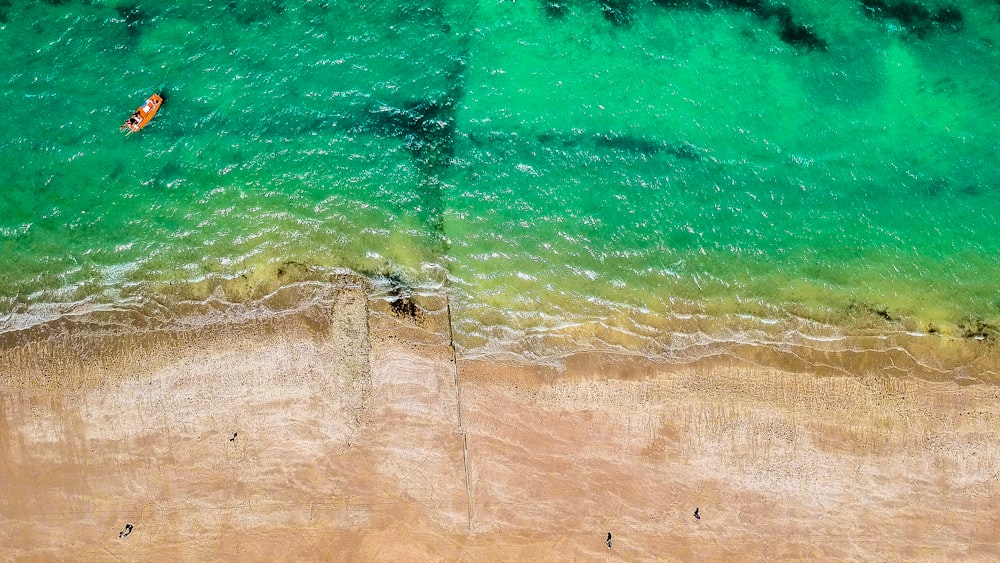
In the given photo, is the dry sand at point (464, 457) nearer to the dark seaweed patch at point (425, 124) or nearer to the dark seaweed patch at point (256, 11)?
the dark seaweed patch at point (425, 124)

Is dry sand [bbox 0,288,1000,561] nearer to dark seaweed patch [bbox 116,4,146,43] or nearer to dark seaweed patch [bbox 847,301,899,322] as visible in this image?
dark seaweed patch [bbox 847,301,899,322]

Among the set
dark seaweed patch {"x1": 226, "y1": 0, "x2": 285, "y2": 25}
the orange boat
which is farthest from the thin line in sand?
dark seaweed patch {"x1": 226, "y1": 0, "x2": 285, "y2": 25}

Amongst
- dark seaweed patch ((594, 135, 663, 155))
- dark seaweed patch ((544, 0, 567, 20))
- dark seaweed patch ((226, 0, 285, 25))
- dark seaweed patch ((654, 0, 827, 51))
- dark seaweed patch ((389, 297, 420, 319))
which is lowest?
dark seaweed patch ((389, 297, 420, 319))

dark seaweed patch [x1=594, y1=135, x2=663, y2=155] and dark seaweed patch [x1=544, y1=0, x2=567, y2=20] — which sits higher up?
dark seaweed patch [x1=544, y1=0, x2=567, y2=20]

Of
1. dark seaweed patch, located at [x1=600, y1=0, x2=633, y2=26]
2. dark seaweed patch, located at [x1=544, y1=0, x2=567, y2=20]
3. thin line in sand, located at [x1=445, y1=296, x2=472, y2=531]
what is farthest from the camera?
dark seaweed patch, located at [x1=544, y1=0, x2=567, y2=20]

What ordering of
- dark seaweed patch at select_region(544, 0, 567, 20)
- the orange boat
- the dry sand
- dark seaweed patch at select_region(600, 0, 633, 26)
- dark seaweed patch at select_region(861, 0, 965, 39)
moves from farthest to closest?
dark seaweed patch at select_region(544, 0, 567, 20)
dark seaweed patch at select_region(600, 0, 633, 26)
dark seaweed patch at select_region(861, 0, 965, 39)
the orange boat
the dry sand

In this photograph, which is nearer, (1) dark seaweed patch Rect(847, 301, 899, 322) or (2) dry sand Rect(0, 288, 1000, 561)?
(2) dry sand Rect(0, 288, 1000, 561)

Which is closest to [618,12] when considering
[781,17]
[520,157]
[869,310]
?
[781,17]
